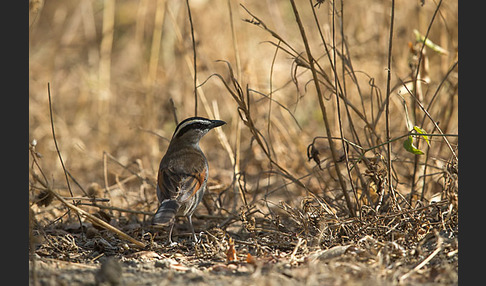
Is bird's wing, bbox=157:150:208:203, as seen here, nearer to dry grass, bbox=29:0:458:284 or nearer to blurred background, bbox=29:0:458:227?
dry grass, bbox=29:0:458:284

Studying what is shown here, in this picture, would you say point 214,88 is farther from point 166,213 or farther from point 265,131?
point 166,213

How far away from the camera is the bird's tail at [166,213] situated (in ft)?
17.0

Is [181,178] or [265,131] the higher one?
[265,131]

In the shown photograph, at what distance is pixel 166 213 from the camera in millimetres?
5352

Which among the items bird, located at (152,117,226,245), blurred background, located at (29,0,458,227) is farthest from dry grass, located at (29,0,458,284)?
bird, located at (152,117,226,245)

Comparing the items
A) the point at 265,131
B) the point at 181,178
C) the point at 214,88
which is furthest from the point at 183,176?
the point at 214,88

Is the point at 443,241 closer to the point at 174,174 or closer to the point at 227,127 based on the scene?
the point at 174,174

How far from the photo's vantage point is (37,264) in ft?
15.0

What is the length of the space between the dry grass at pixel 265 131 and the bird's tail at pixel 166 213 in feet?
1.35

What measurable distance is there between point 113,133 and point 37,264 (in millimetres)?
6046

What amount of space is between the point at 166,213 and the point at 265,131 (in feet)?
12.6

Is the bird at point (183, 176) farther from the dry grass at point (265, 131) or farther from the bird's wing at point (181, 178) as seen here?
the dry grass at point (265, 131)

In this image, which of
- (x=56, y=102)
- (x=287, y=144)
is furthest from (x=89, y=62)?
(x=287, y=144)

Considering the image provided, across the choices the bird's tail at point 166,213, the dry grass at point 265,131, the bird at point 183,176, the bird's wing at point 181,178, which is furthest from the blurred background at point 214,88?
the bird's tail at point 166,213
